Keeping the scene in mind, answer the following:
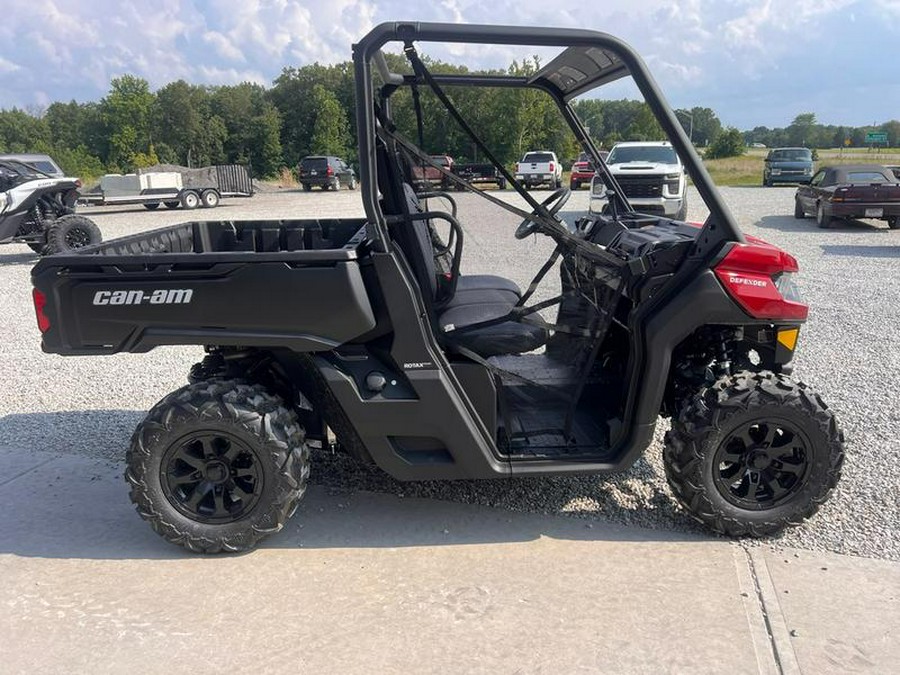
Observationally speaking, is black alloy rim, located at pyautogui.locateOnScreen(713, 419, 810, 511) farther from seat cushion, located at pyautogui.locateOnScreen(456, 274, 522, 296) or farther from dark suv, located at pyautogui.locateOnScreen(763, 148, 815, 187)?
dark suv, located at pyautogui.locateOnScreen(763, 148, 815, 187)

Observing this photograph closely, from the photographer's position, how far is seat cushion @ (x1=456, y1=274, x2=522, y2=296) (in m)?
3.96

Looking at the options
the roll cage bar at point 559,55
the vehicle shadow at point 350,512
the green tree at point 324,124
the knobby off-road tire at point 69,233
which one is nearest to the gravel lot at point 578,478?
the vehicle shadow at point 350,512

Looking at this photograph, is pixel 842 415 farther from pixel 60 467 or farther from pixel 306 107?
pixel 306 107

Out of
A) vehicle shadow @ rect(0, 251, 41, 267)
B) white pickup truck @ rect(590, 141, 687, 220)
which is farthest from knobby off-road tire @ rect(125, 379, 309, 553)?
white pickup truck @ rect(590, 141, 687, 220)

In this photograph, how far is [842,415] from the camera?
15.9 ft

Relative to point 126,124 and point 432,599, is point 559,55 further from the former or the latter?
point 126,124

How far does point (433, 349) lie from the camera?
323 cm

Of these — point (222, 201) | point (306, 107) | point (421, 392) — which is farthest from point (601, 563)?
point (306, 107)

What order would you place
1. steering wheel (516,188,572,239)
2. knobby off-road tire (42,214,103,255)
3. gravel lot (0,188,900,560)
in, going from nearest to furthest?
steering wheel (516,188,572,239) → gravel lot (0,188,900,560) → knobby off-road tire (42,214,103,255)

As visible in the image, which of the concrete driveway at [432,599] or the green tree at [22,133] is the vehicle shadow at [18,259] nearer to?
the concrete driveway at [432,599]

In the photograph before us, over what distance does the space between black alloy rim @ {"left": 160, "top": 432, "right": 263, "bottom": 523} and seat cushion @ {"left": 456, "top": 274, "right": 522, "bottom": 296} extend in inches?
55.0

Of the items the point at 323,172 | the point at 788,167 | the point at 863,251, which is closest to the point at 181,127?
the point at 323,172

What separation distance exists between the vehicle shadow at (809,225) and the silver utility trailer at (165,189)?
1720cm

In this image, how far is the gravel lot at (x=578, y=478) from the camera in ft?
11.8
